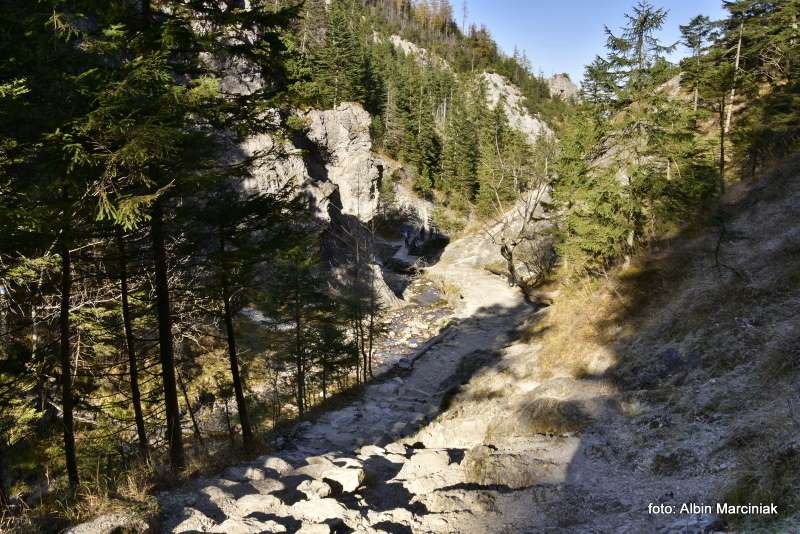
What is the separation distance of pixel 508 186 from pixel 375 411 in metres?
39.2

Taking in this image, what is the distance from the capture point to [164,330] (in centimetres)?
927

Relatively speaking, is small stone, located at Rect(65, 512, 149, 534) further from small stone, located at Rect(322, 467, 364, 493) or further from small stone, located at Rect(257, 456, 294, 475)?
small stone, located at Rect(257, 456, 294, 475)

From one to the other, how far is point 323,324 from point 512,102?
110m

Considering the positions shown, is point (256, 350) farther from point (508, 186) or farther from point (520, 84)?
point (520, 84)

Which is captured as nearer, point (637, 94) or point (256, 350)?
point (637, 94)

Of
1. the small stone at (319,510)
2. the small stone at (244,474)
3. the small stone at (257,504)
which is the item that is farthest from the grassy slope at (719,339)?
the small stone at (244,474)

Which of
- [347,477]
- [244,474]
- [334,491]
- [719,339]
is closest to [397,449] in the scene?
[347,477]

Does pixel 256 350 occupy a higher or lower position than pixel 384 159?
lower

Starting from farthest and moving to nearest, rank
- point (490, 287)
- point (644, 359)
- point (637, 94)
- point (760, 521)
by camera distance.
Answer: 1. point (490, 287)
2. point (637, 94)
3. point (644, 359)
4. point (760, 521)

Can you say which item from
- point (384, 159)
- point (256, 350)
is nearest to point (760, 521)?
point (256, 350)

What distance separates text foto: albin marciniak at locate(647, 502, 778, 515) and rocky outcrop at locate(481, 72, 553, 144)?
10565 centimetres

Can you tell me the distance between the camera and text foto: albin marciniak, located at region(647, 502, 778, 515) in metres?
5.08

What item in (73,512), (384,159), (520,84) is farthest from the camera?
(520,84)

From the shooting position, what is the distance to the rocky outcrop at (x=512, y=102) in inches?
4243
